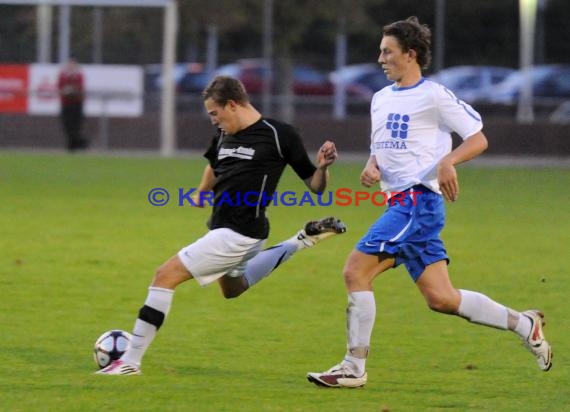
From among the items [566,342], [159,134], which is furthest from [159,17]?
[566,342]

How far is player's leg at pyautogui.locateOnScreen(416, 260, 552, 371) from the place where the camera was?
7.10 metres

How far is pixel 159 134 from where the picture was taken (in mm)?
31594

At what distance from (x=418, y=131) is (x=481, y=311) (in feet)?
3.34

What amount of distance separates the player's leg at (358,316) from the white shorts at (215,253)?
0.68 meters

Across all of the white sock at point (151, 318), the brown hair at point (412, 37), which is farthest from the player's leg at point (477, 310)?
the white sock at point (151, 318)

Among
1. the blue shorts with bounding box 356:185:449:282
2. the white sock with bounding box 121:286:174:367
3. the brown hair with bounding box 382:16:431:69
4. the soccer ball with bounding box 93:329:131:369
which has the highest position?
the brown hair with bounding box 382:16:431:69

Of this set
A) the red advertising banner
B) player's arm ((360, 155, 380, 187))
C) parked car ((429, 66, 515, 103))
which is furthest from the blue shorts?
parked car ((429, 66, 515, 103))

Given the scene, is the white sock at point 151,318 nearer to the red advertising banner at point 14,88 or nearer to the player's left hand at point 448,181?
the player's left hand at point 448,181

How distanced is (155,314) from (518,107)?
24.8 metres

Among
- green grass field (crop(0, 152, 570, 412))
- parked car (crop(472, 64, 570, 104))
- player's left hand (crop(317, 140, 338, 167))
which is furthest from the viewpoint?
parked car (crop(472, 64, 570, 104))

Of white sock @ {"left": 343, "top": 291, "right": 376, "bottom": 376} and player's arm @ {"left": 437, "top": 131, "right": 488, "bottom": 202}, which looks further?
white sock @ {"left": 343, "top": 291, "right": 376, "bottom": 376}

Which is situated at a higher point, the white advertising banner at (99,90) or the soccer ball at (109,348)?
the soccer ball at (109,348)

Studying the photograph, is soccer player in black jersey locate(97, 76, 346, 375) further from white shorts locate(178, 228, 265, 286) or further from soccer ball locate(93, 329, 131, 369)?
soccer ball locate(93, 329, 131, 369)

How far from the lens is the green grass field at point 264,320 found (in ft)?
22.9
